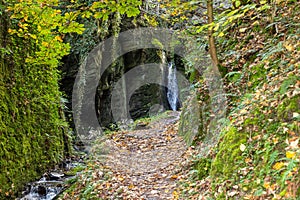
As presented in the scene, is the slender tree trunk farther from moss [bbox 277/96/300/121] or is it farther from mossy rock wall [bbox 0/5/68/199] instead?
mossy rock wall [bbox 0/5/68/199]

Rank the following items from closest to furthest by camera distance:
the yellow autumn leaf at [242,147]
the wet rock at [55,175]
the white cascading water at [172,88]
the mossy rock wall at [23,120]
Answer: the yellow autumn leaf at [242,147]
the mossy rock wall at [23,120]
the wet rock at [55,175]
the white cascading water at [172,88]

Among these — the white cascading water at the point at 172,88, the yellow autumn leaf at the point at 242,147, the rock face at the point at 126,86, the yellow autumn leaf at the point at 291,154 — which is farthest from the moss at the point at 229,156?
the white cascading water at the point at 172,88

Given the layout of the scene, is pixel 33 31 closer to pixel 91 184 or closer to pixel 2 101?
pixel 2 101

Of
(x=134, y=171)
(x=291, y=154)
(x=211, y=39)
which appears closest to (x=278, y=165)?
(x=291, y=154)

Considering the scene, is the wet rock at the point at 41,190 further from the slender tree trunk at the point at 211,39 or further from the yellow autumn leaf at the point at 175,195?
the slender tree trunk at the point at 211,39

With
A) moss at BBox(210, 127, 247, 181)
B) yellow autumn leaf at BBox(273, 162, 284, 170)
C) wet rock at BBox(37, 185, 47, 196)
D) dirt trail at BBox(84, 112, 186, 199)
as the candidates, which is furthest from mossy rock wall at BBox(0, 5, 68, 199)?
yellow autumn leaf at BBox(273, 162, 284, 170)

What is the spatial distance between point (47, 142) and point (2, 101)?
253cm

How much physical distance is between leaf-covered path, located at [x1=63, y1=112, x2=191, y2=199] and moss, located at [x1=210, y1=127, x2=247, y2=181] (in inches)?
46.3

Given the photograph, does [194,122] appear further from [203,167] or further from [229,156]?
[229,156]

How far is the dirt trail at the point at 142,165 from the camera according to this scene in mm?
5445

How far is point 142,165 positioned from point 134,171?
543 mm

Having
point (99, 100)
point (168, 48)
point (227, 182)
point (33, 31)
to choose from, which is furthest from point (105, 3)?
point (168, 48)

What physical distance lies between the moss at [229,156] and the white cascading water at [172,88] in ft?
52.6

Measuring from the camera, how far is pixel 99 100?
14.7 m
